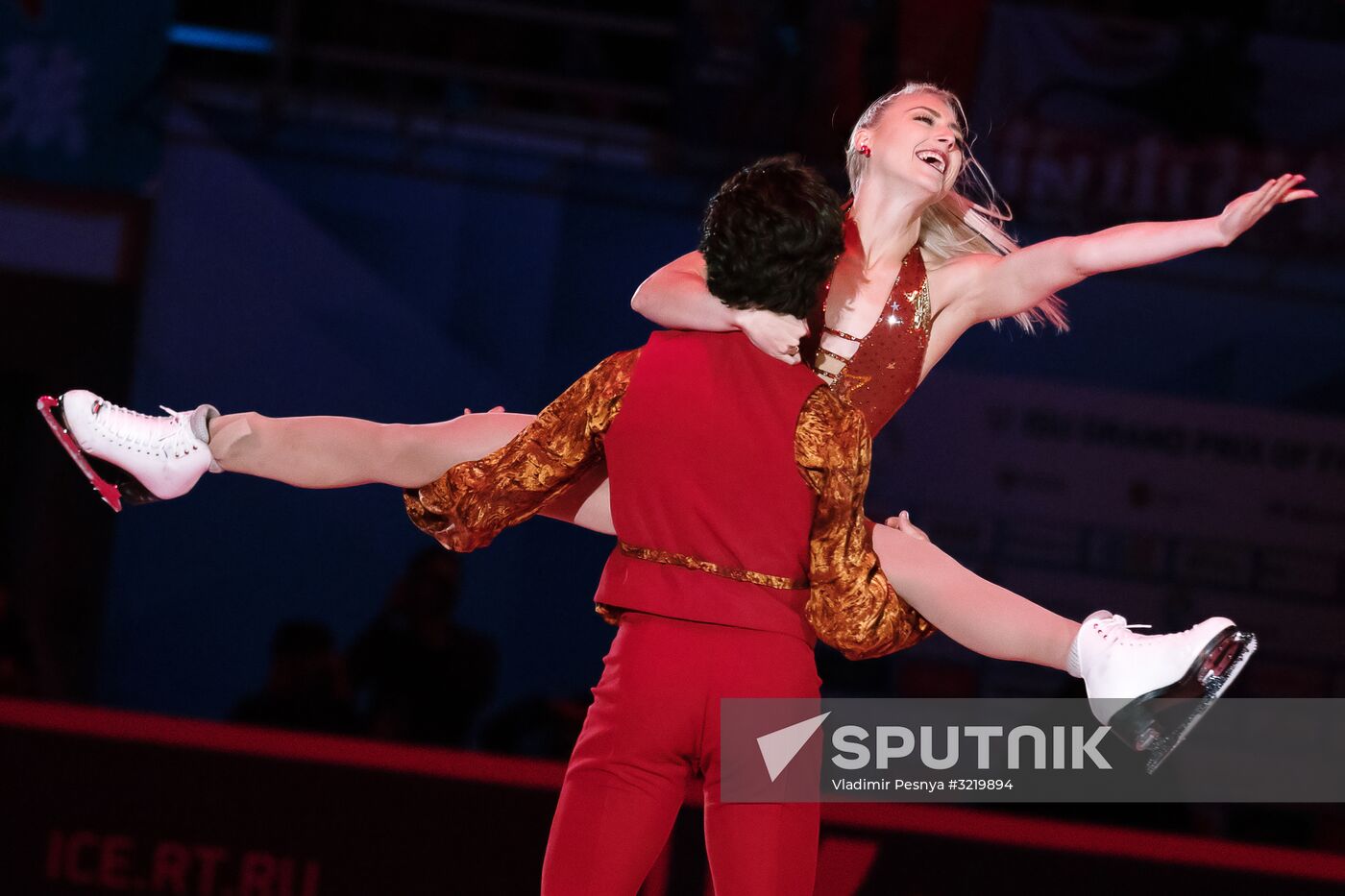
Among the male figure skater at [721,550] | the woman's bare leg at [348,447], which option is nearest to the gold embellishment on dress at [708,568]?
the male figure skater at [721,550]

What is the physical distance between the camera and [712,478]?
7.25 ft

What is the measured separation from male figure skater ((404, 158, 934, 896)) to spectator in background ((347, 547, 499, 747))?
8.82 feet

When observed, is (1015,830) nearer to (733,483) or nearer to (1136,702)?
(1136,702)

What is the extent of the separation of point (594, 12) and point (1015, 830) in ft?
13.7

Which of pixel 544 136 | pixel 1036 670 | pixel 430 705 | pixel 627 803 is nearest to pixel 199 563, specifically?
pixel 430 705

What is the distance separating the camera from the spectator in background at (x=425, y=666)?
4.88 m

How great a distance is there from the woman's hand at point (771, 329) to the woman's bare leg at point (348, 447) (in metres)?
0.54

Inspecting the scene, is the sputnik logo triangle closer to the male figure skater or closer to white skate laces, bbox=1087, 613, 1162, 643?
the male figure skater

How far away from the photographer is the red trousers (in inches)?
86.0

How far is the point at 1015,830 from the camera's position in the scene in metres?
3.48

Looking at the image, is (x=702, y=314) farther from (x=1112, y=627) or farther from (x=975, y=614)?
(x=1112, y=627)

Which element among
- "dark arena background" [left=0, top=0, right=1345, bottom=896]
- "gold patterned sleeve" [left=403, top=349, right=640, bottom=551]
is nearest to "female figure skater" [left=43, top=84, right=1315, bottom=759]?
"gold patterned sleeve" [left=403, top=349, right=640, bottom=551]

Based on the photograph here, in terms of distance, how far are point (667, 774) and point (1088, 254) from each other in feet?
3.86

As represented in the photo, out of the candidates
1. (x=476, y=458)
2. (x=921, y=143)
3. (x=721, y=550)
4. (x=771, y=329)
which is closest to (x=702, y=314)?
(x=771, y=329)
